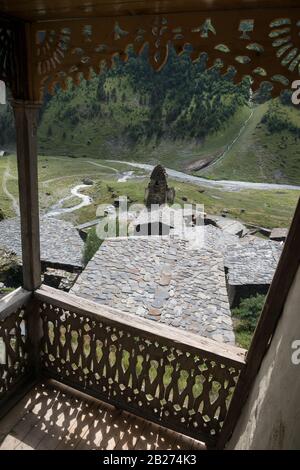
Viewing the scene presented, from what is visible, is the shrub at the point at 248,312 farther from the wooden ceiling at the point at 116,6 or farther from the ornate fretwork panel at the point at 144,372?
the wooden ceiling at the point at 116,6

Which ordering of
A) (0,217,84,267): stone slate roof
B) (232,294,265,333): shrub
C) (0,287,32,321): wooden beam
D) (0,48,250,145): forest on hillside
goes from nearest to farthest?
(0,287,32,321): wooden beam, (232,294,265,333): shrub, (0,217,84,267): stone slate roof, (0,48,250,145): forest on hillside

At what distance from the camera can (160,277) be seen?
10711 millimetres

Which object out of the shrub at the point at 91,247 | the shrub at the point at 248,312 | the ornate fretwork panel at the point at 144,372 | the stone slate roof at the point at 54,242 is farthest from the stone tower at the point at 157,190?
the ornate fretwork panel at the point at 144,372

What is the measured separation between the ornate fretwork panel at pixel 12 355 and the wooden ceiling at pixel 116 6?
5.69 ft

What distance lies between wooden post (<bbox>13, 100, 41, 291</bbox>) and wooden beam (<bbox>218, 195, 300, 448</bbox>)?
4.84 feet

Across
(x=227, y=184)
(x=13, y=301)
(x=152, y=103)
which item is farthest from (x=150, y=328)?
(x=152, y=103)

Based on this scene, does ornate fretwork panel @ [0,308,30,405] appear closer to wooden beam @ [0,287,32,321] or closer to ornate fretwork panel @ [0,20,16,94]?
wooden beam @ [0,287,32,321]

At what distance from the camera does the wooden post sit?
6.41ft

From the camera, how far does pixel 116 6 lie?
1424 millimetres

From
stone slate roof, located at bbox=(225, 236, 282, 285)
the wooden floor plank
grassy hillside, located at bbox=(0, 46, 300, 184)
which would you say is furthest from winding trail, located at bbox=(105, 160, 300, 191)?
the wooden floor plank

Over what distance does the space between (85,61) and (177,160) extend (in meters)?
45.4

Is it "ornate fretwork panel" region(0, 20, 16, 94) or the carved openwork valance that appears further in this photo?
"ornate fretwork panel" region(0, 20, 16, 94)

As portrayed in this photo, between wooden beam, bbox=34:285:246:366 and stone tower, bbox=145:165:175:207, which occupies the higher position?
wooden beam, bbox=34:285:246:366
